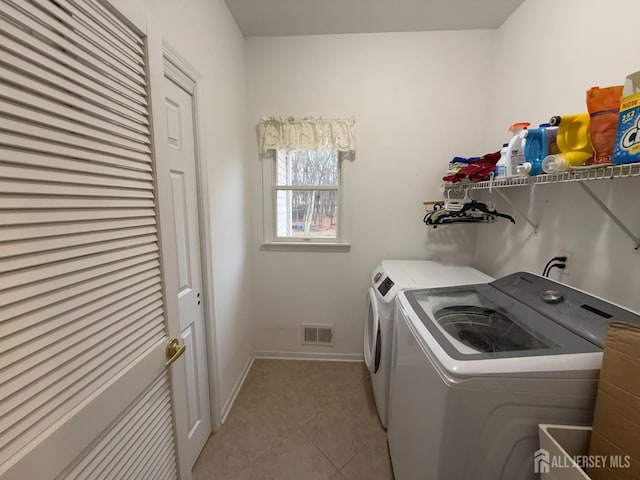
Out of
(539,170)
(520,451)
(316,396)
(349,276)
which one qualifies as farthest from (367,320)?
(539,170)

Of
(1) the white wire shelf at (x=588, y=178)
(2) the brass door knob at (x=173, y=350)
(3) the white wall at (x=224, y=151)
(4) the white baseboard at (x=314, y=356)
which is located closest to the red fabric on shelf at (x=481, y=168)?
(1) the white wire shelf at (x=588, y=178)

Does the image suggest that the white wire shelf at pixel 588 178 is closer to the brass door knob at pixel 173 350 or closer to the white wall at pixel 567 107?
the white wall at pixel 567 107

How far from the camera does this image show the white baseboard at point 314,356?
2.47 meters

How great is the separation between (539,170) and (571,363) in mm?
754

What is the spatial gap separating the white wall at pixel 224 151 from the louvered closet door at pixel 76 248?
72cm

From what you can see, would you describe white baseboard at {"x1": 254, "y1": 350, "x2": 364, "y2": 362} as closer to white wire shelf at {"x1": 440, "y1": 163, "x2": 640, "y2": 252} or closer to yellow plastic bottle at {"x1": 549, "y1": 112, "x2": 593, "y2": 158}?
white wire shelf at {"x1": 440, "y1": 163, "x2": 640, "y2": 252}

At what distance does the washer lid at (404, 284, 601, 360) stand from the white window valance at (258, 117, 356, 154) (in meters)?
1.36

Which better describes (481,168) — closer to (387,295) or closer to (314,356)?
(387,295)

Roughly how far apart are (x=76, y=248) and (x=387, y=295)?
1.44 m

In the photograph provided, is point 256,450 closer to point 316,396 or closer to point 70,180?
point 316,396

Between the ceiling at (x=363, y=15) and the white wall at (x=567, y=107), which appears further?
the ceiling at (x=363, y=15)

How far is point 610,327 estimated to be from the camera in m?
0.73

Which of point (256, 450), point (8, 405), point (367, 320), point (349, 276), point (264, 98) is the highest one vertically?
point (264, 98)

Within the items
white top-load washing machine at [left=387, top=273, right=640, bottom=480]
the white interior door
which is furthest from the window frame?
white top-load washing machine at [left=387, top=273, right=640, bottom=480]
